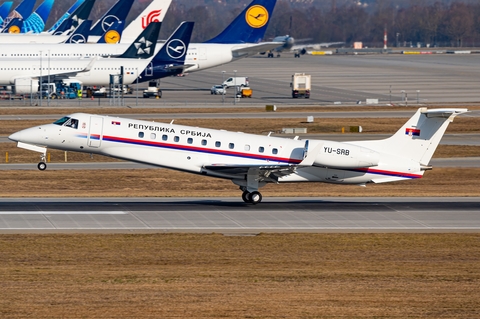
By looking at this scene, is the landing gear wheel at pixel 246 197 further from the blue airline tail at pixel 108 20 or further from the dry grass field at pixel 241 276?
the blue airline tail at pixel 108 20

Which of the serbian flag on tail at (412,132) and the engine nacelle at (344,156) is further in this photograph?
the serbian flag on tail at (412,132)

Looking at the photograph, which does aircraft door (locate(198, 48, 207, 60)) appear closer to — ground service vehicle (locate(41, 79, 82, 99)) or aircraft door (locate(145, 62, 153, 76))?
aircraft door (locate(145, 62, 153, 76))

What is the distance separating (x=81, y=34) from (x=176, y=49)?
32.3m

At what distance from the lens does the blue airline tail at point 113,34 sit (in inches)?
5689

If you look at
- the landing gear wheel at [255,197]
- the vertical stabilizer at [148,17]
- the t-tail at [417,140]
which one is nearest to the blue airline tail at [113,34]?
the vertical stabilizer at [148,17]

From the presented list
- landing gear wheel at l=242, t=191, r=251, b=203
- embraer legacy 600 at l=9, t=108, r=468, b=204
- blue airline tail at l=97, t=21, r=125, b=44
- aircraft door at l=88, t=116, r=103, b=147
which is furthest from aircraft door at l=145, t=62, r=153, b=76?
aircraft door at l=88, t=116, r=103, b=147

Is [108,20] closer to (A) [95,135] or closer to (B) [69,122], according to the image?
(B) [69,122]

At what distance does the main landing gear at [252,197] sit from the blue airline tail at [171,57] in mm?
71253

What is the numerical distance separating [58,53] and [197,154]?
82.4 m

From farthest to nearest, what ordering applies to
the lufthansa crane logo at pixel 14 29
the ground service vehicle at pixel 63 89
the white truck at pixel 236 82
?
the lufthansa crane logo at pixel 14 29
the white truck at pixel 236 82
the ground service vehicle at pixel 63 89

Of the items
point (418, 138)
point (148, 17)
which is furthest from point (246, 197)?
point (148, 17)

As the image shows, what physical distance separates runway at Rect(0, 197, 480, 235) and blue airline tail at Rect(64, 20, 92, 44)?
99.0m

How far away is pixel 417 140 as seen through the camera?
43781 mm

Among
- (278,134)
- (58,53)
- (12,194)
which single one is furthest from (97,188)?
(58,53)
